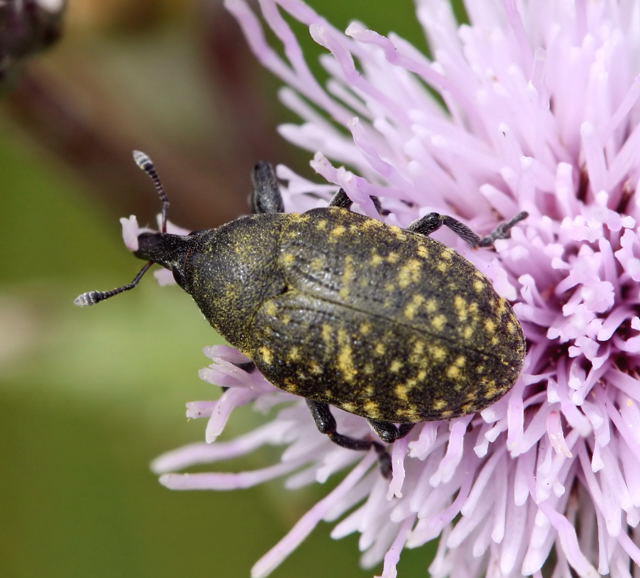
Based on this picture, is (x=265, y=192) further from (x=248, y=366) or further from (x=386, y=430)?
(x=386, y=430)

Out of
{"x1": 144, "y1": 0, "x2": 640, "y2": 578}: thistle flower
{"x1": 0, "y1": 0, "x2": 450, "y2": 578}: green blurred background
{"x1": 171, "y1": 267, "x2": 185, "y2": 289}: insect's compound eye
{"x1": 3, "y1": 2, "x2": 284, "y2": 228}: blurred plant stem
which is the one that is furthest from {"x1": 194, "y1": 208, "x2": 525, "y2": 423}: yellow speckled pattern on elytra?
{"x1": 3, "y1": 2, "x2": 284, "y2": 228}: blurred plant stem

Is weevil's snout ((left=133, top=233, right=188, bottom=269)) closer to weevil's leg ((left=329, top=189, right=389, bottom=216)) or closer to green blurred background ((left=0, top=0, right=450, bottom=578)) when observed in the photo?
weevil's leg ((left=329, top=189, right=389, bottom=216))

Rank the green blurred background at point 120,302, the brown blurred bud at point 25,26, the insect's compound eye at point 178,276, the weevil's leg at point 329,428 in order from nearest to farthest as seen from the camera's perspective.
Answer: the weevil's leg at point 329,428, the insect's compound eye at point 178,276, the brown blurred bud at point 25,26, the green blurred background at point 120,302

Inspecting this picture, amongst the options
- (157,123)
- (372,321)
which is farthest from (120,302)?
(372,321)

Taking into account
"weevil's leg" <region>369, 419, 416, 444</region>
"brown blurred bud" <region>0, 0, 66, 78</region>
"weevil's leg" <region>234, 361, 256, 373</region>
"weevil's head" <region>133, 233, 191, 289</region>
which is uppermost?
"brown blurred bud" <region>0, 0, 66, 78</region>

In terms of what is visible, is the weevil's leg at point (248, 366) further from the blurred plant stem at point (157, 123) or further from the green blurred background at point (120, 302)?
the blurred plant stem at point (157, 123)

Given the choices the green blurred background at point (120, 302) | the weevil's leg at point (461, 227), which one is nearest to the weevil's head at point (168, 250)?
the weevil's leg at point (461, 227)
